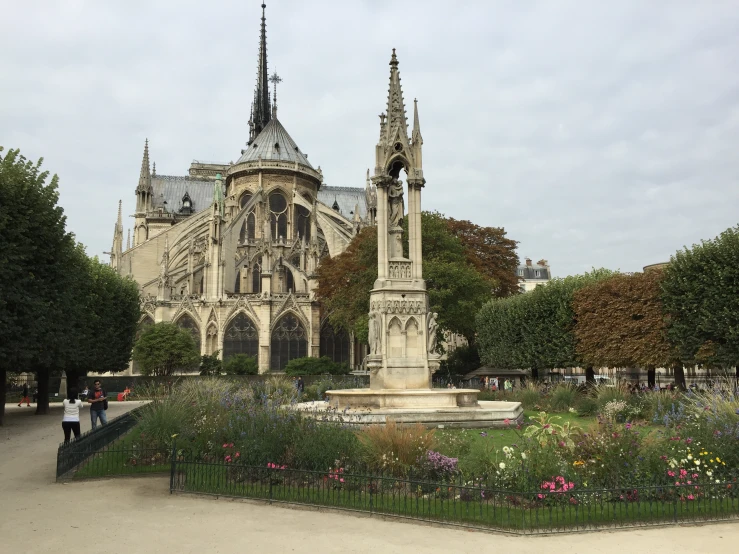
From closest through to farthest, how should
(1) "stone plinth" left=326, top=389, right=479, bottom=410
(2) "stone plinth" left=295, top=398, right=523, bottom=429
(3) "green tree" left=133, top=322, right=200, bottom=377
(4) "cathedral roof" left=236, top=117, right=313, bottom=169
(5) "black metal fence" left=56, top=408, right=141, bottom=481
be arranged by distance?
(5) "black metal fence" left=56, top=408, right=141, bottom=481, (2) "stone plinth" left=295, top=398, right=523, bottom=429, (1) "stone plinth" left=326, top=389, right=479, bottom=410, (3) "green tree" left=133, top=322, right=200, bottom=377, (4) "cathedral roof" left=236, top=117, right=313, bottom=169

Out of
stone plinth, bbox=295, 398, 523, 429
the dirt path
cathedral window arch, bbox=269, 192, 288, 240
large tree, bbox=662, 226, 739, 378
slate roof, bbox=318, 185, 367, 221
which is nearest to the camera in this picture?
the dirt path

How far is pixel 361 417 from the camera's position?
40.2ft

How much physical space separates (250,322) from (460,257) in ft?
70.0

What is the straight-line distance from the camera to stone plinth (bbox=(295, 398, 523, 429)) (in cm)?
1221

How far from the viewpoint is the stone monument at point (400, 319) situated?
1373 centimetres

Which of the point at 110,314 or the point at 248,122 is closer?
the point at 110,314

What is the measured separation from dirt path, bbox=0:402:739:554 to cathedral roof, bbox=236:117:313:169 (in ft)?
189

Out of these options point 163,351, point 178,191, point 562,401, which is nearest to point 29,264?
point 562,401

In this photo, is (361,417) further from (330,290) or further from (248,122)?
(248,122)

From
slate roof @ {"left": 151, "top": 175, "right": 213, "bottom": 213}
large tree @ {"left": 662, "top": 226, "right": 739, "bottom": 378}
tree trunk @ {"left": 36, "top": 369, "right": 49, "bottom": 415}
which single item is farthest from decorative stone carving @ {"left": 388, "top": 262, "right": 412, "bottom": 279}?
slate roof @ {"left": 151, "top": 175, "right": 213, "bottom": 213}

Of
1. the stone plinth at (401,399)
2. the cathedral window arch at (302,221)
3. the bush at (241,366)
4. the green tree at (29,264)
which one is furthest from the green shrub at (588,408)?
the cathedral window arch at (302,221)

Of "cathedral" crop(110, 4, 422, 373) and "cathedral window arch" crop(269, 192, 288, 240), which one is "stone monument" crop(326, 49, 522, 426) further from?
"cathedral window arch" crop(269, 192, 288, 240)

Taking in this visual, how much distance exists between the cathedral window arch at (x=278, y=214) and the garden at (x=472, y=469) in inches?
1963

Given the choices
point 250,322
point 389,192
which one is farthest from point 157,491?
point 250,322
